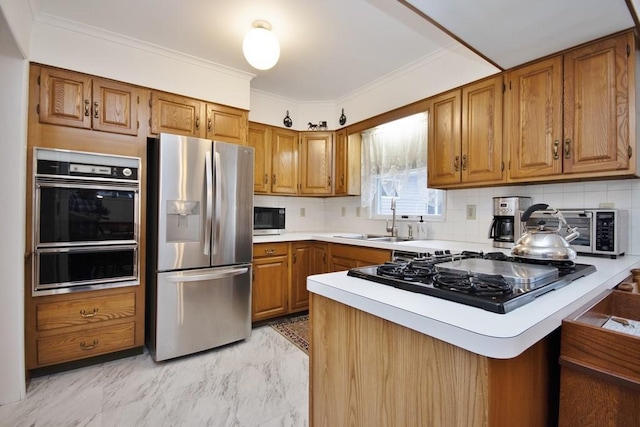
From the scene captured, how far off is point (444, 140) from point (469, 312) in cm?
208

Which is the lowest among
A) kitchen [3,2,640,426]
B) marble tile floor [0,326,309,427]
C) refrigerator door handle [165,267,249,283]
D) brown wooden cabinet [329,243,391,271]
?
marble tile floor [0,326,309,427]

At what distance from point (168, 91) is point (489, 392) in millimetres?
2879

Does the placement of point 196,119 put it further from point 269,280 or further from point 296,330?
point 296,330

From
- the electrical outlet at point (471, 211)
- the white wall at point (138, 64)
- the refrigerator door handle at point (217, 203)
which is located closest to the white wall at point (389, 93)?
the white wall at point (138, 64)

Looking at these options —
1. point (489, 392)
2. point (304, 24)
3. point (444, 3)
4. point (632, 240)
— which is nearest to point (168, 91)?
point (304, 24)

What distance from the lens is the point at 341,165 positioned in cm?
360

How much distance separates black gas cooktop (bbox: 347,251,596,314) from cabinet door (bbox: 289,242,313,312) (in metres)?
2.01

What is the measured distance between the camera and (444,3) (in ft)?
4.83

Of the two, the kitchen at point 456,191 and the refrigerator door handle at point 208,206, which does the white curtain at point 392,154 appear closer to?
the kitchen at point 456,191

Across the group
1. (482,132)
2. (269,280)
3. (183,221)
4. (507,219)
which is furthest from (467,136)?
(183,221)

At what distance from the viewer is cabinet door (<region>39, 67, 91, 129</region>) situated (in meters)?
2.12

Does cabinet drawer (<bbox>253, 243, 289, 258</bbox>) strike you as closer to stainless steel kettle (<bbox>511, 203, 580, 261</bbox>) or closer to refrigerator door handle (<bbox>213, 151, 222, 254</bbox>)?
refrigerator door handle (<bbox>213, 151, 222, 254</bbox>)

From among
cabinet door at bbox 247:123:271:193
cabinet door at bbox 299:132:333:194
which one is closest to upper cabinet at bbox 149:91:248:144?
cabinet door at bbox 247:123:271:193

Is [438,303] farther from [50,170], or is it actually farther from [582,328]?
[50,170]
